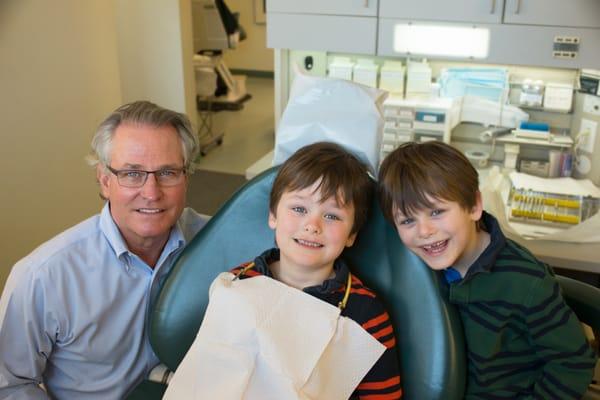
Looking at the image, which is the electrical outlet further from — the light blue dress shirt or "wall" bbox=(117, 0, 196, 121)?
"wall" bbox=(117, 0, 196, 121)

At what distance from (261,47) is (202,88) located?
3.35m

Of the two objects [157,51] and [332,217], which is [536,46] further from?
[157,51]

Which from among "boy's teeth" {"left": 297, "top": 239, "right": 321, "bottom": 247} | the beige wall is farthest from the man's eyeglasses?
the beige wall

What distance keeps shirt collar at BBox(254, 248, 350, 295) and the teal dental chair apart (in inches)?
1.8

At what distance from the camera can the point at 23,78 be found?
8.37ft

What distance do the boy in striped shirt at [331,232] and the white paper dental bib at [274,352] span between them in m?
0.04

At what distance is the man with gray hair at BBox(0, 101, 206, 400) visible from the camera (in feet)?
4.27

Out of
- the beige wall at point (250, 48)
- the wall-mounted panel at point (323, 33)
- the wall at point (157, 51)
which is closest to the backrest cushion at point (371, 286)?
the wall-mounted panel at point (323, 33)

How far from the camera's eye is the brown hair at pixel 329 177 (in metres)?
1.20

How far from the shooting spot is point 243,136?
5.67 meters

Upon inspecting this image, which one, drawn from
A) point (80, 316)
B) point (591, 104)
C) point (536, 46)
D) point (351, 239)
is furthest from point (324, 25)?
point (80, 316)

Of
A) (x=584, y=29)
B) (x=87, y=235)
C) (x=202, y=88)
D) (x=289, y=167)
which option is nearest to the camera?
(x=289, y=167)

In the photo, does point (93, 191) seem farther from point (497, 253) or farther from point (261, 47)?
point (261, 47)

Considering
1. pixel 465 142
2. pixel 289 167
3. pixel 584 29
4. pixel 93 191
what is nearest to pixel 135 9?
pixel 93 191
